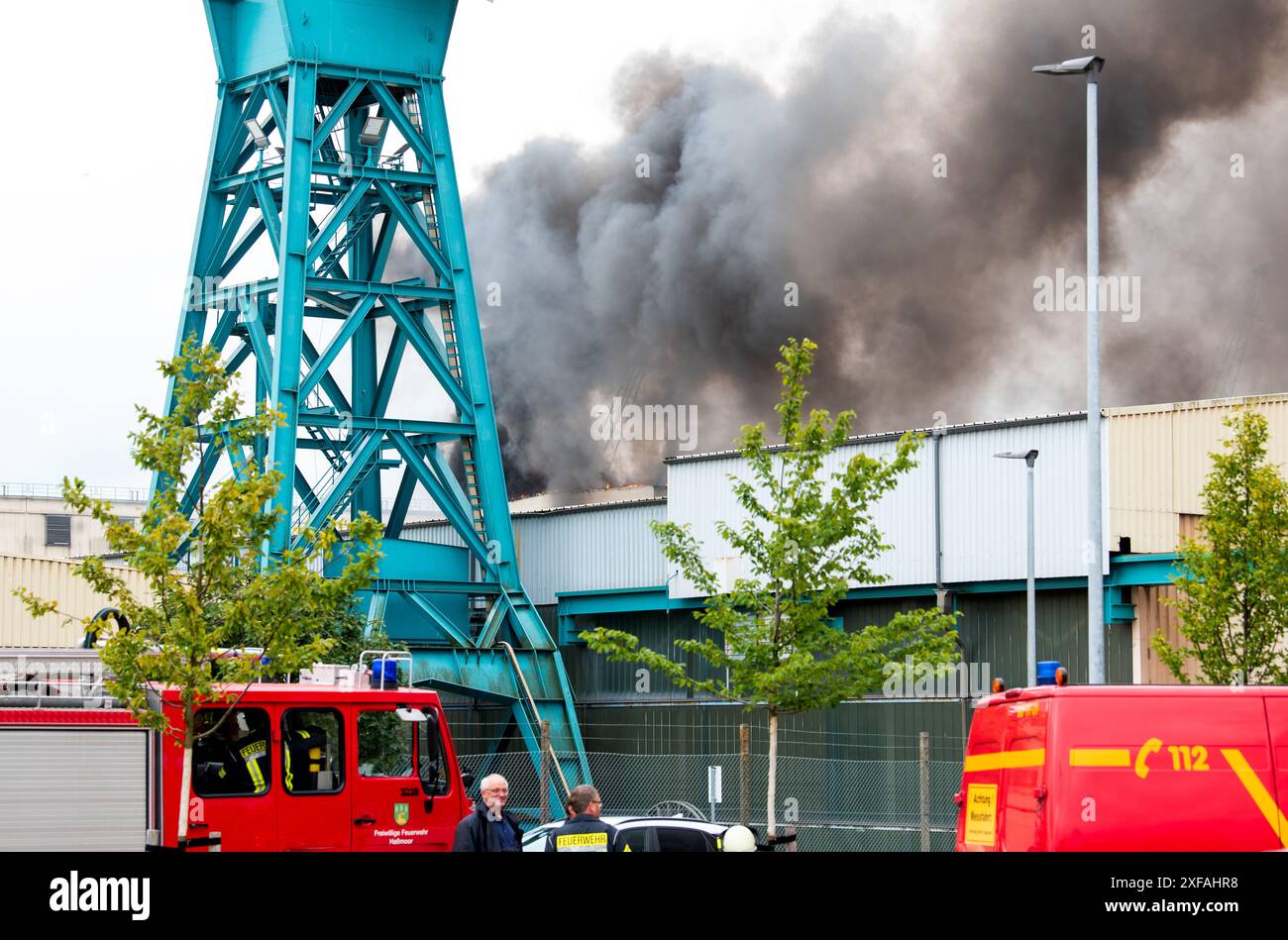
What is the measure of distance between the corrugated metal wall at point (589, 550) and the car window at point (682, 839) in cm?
2615

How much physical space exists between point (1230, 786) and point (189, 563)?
11.0m

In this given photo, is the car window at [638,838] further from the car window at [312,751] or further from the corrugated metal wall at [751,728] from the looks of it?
the corrugated metal wall at [751,728]

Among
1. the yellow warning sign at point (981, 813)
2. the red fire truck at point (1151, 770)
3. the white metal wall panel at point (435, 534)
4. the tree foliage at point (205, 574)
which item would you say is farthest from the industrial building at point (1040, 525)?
the red fire truck at point (1151, 770)

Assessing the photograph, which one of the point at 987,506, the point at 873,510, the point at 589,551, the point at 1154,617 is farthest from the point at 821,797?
the point at 589,551

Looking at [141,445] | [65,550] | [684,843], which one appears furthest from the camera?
[65,550]

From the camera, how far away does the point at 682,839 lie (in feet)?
46.8

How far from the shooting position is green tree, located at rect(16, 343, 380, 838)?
16469mm

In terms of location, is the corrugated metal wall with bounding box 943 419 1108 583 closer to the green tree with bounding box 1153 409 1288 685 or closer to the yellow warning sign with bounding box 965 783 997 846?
the green tree with bounding box 1153 409 1288 685

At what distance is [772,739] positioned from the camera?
882 inches

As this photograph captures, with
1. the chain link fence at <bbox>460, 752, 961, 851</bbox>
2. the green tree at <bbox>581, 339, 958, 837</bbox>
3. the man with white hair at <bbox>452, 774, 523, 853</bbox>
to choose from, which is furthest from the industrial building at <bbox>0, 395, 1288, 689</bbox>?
the man with white hair at <bbox>452, 774, 523, 853</bbox>

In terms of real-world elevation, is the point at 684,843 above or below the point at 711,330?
below

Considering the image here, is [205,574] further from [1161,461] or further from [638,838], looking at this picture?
[1161,461]
